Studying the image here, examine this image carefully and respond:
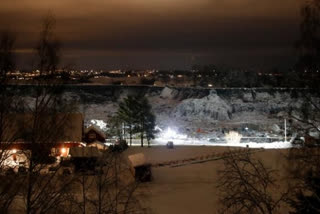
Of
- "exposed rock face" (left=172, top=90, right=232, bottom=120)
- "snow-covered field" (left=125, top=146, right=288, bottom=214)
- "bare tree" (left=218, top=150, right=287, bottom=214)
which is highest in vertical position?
"exposed rock face" (left=172, top=90, right=232, bottom=120)

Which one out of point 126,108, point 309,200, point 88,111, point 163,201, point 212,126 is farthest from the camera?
point 88,111

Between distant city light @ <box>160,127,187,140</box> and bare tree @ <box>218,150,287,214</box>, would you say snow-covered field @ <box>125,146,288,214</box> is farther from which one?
distant city light @ <box>160,127,187,140</box>

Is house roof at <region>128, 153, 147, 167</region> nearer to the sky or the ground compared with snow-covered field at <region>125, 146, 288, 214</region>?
nearer to the sky

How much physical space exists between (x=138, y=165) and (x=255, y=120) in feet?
119

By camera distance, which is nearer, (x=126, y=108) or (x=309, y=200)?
(x=309, y=200)

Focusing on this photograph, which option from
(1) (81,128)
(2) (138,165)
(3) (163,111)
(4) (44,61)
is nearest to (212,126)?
(3) (163,111)

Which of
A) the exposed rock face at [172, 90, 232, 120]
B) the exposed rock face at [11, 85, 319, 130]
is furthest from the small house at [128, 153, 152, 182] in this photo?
the exposed rock face at [172, 90, 232, 120]

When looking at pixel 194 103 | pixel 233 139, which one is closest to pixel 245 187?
pixel 233 139

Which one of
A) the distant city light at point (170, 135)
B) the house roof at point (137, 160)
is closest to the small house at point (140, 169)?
the house roof at point (137, 160)

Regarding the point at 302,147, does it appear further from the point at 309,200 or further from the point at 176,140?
the point at 176,140

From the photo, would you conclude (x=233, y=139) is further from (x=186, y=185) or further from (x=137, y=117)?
(x=186, y=185)

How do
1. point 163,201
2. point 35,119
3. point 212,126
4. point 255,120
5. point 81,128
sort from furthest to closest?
1. point 255,120
2. point 212,126
3. point 81,128
4. point 163,201
5. point 35,119

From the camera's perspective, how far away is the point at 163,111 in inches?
2234

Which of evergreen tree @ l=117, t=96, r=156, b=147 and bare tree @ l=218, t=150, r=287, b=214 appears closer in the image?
bare tree @ l=218, t=150, r=287, b=214
